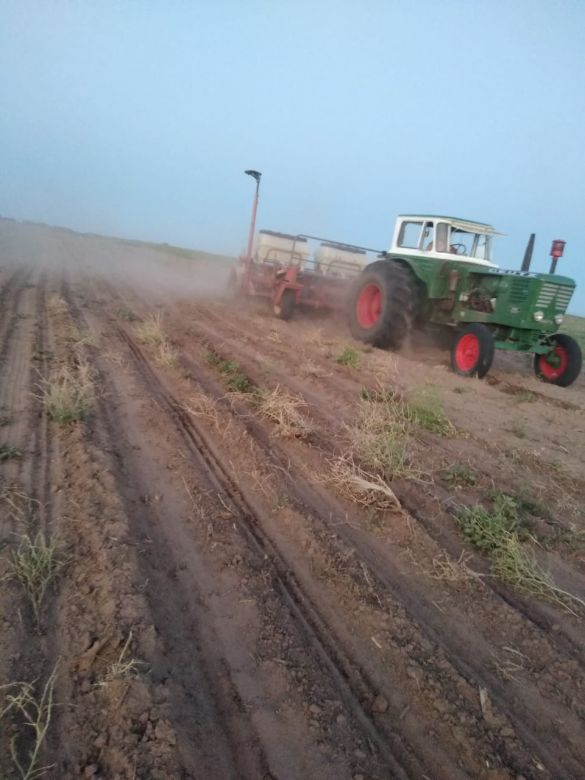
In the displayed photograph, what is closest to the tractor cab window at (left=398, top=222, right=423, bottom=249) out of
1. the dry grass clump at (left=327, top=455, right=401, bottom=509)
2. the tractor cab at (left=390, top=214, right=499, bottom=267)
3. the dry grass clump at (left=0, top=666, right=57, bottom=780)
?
the tractor cab at (left=390, top=214, right=499, bottom=267)

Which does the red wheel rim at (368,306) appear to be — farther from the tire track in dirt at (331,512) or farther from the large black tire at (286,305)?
the tire track in dirt at (331,512)

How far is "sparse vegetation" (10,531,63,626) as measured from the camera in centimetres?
213

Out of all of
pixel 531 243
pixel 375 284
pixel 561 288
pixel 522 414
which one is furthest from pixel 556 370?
pixel 375 284

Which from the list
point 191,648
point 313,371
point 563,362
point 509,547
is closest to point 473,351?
point 563,362

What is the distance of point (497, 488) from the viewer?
3689 millimetres

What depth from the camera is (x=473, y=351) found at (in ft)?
24.2

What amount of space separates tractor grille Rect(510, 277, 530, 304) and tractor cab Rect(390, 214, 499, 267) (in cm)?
131

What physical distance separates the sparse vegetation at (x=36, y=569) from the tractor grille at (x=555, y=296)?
282 inches

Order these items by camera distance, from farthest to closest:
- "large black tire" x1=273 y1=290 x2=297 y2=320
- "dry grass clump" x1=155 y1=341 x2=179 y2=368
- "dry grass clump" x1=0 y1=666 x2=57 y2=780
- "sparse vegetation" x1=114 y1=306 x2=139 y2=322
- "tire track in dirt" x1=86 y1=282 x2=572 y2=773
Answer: "large black tire" x1=273 y1=290 x2=297 y2=320
"sparse vegetation" x1=114 y1=306 x2=139 y2=322
"dry grass clump" x1=155 y1=341 x2=179 y2=368
"tire track in dirt" x1=86 y1=282 x2=572 y2=773
"dry grass clump" x1=0 y1=666 x2=57 y2=780

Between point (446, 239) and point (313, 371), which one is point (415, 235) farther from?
point (313, 371)

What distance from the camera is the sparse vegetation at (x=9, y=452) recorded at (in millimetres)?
3283

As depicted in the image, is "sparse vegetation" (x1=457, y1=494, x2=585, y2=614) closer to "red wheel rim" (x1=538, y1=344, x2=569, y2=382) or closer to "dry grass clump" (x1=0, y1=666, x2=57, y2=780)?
"dry grass clump" (x1=0, y1=666, x2=57, y2=780)

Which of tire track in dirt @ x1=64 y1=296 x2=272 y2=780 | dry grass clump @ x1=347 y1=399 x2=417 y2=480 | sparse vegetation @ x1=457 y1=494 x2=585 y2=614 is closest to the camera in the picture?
tire track in dirt @ x1=64 y1=296 x2=272 y2=780

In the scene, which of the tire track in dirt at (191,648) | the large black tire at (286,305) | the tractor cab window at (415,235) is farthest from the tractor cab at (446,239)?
the tire track in dirt at (191,648)
